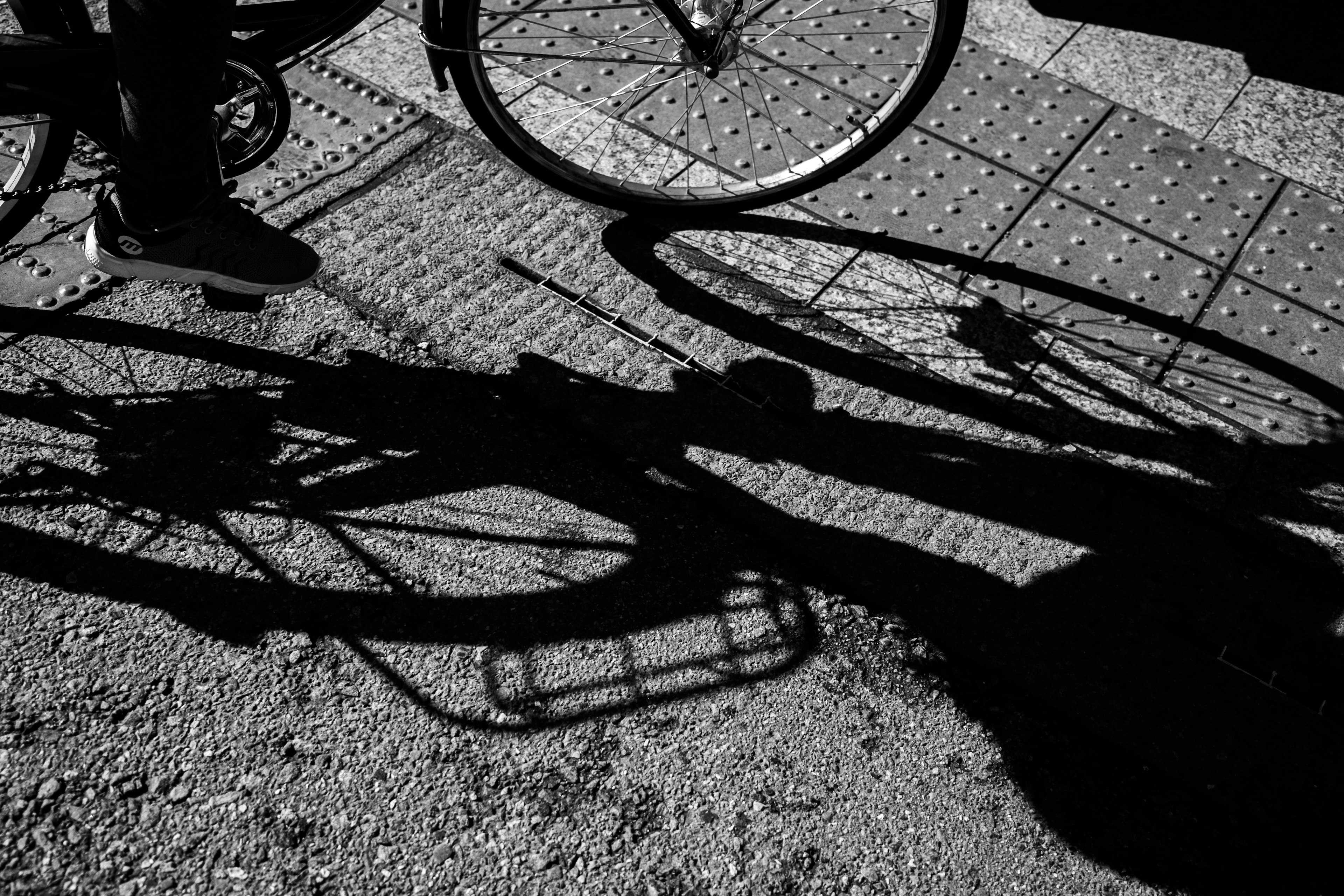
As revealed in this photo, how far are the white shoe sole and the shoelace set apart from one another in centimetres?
11

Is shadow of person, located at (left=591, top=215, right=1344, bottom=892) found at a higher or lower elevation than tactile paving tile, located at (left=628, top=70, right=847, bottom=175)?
lower

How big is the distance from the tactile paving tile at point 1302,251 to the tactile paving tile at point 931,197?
2.73ft

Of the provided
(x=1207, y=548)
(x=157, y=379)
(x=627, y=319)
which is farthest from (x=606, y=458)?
(x=1207, y=548)

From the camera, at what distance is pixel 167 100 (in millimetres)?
2574

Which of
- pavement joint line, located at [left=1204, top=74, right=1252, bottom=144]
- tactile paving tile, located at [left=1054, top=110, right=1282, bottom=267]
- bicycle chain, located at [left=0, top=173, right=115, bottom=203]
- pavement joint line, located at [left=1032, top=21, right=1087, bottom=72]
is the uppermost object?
bicycle chain, located at [left=0, top=173, right=115, bottom=203]

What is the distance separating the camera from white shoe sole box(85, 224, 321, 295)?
2.92 m

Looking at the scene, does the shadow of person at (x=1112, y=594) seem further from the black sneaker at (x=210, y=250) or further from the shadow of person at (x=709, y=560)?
the black sneaker at (x=210, y=250)

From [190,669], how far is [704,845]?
1.33 metres

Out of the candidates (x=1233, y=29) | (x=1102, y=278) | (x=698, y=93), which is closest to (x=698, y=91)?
(x=698, y=93)

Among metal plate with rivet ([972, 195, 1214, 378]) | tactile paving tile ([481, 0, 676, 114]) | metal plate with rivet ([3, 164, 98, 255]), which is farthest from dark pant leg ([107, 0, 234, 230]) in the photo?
metal plate with rivet ([972, 195, 1214, 378])

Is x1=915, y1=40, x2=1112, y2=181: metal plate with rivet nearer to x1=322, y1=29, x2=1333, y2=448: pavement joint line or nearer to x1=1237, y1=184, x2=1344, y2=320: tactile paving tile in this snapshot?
x1=322, y1=29, x2=1333, y2=448: pavement joint line

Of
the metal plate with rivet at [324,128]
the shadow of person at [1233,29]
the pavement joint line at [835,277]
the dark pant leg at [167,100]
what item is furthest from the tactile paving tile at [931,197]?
the dark pant leg at [167,100]

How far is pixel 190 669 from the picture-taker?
2.58 meters

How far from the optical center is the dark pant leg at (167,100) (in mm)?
2420
